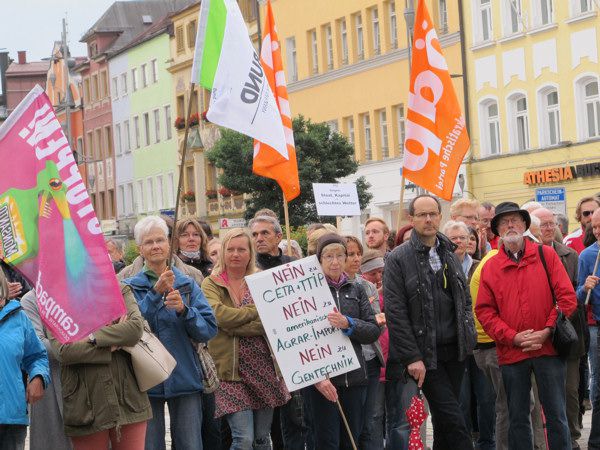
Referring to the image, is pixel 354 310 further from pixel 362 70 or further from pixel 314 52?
pixel 314 52

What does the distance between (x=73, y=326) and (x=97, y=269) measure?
34 cm

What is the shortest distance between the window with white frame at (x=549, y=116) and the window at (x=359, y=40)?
10947mm

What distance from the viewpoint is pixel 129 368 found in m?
9.30

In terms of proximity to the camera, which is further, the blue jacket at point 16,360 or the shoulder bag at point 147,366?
the shoulder bag at point 147,366

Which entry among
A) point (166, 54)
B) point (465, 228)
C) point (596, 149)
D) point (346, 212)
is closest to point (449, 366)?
point (465, 228)

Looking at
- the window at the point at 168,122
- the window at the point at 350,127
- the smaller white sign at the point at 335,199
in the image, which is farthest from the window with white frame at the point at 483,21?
the window at the point at 168,122

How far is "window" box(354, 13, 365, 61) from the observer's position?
177 feet

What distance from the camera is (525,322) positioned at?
10625mm

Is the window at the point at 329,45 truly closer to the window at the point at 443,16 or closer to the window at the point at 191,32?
the window at the point at 443,16

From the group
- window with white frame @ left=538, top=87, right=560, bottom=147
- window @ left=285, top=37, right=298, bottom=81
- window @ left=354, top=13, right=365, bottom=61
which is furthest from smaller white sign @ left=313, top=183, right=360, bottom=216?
window @ left=285, top=37, right=298, bottom=81

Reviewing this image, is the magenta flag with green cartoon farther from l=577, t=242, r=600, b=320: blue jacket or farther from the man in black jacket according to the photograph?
l=577, t=242, r=600, b=320: blue jacket

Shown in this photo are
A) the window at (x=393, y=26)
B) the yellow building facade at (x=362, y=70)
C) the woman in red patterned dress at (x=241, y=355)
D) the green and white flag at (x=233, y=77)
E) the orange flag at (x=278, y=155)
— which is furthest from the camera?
the window at (x=393, y=26)

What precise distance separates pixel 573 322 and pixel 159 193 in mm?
69875

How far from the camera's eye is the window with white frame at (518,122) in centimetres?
4491
